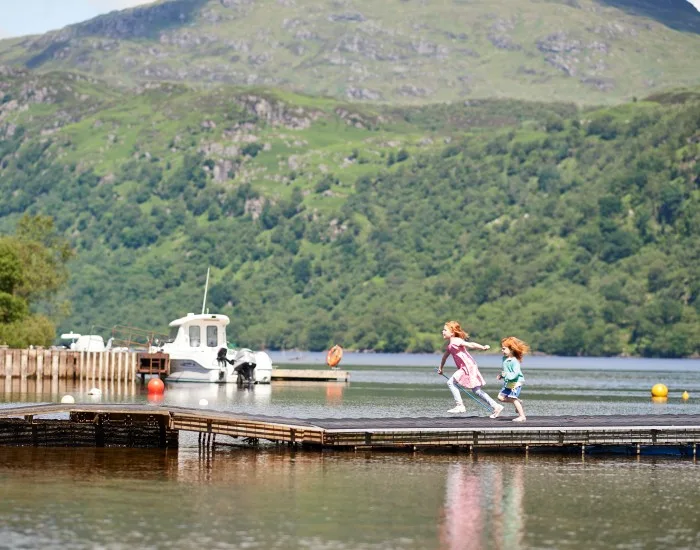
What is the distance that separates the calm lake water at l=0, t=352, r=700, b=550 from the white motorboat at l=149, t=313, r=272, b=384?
53.5 metres

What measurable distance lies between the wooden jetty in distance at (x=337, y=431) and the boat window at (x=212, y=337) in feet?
191

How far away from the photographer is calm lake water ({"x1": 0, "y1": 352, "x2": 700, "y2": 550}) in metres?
33.4

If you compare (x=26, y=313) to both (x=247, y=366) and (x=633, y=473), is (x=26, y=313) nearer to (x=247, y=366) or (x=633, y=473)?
(x=247, y=366)

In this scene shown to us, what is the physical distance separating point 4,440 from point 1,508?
587 inches

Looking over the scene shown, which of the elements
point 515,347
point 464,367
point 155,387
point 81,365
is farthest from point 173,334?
point 515,347

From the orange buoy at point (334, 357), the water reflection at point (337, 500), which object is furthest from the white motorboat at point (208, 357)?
the water reflection at point (337, 500)

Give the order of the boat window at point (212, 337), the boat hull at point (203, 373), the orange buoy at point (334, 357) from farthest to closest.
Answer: the orange buoy at point (334, 357) → the boat window at point (212, 337) → the boat hull at point (203, 373)

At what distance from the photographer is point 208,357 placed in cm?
10919

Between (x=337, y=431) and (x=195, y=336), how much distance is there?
61935 millimetres

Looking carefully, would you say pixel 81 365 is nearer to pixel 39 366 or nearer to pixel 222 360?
pixel 39 366

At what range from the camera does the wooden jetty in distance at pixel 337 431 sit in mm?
49688

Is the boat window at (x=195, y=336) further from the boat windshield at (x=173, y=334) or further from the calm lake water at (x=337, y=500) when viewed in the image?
the calm lake water at (x=337, y=500)

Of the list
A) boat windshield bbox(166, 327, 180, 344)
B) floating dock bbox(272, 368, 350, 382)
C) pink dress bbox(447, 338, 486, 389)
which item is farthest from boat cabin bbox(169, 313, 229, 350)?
pink dress bbox(447, 338, 486, 389)

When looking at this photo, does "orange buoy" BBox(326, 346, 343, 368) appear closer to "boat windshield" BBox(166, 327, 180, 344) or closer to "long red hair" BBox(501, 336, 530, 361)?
"boat windshield" BBox(166, 327, 180, 344)
